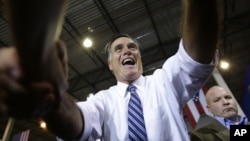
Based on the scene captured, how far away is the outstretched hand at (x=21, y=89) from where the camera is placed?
0.35m

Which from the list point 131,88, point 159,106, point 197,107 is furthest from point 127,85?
point 197,107

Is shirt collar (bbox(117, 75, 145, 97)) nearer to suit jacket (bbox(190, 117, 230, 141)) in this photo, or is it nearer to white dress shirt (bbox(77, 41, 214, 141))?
white dress shirt (bbox(77, 41, 214, 141))

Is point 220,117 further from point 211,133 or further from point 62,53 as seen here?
point 62,53

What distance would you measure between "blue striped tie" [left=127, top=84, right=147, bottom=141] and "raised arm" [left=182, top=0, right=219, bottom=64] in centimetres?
41

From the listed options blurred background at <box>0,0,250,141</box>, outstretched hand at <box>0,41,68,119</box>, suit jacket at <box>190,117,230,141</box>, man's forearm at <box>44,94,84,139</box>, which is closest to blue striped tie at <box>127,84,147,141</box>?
man's forearm at <box>44,94,84,139</box>

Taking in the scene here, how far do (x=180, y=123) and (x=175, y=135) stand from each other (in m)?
0.07

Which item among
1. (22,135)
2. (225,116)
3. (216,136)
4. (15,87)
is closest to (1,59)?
(15,87)

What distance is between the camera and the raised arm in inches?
32.8

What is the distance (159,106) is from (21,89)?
3.31 feet

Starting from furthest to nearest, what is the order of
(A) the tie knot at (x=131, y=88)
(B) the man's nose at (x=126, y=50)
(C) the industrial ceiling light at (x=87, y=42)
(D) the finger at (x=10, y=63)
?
(C) the industrial ceiling light at (x=87, y=42)
(B) the man's nose at (x=126, y=50)
(A) the tie knot at (x=131, y=88)
(D) the finger at (x=10, y=63)

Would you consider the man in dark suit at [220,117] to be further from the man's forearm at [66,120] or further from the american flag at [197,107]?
the man's forearm at [66,120]

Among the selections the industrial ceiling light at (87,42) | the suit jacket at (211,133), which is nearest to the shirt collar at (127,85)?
the suit jacket at (211,133)

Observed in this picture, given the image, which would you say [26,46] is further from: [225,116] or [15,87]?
[225,116]

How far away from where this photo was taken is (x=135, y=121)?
1292 mm
